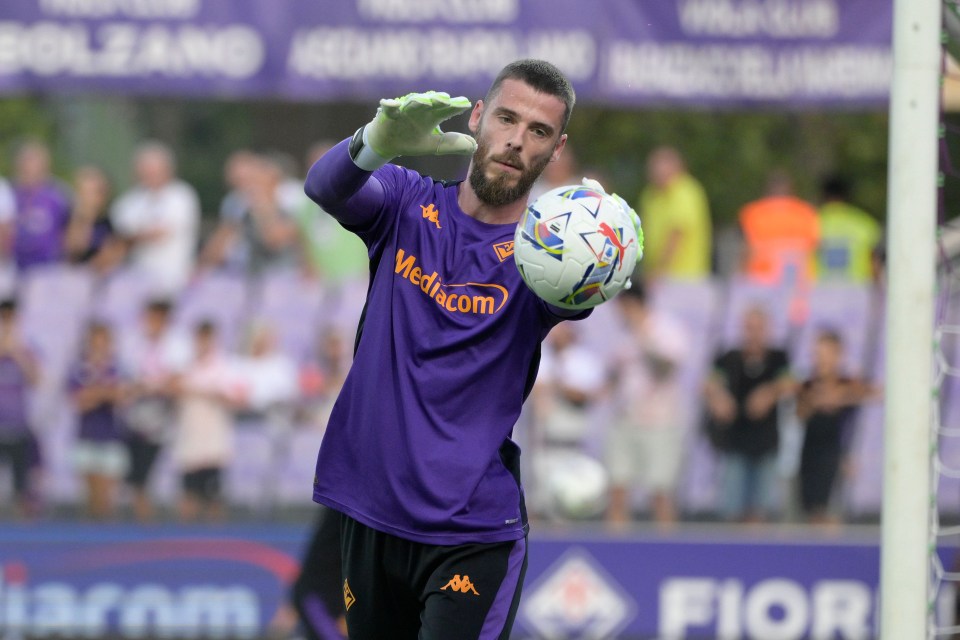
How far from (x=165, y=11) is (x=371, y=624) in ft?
18.4

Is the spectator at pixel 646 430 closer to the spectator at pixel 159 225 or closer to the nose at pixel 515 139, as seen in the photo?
the spectator at pixel 159 225

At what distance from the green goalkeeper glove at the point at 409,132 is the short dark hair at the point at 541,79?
23cm

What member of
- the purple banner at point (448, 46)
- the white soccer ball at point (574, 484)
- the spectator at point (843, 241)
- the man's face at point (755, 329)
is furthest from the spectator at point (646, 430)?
the purple banner at point (448, 46)

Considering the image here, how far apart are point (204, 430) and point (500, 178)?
5.98 metres

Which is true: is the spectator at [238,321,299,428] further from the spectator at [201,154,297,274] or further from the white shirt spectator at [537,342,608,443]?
the white shirt spectator at [537,342,608,443]

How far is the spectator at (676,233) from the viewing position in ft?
33.8

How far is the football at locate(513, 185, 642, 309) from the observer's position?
3.67m

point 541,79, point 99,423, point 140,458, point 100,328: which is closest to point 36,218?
point 100,328

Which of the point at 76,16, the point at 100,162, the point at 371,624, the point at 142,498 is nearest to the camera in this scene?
the point at 371,624

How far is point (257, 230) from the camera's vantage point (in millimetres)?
10164

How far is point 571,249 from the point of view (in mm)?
3664

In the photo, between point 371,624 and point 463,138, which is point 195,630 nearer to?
point 371,624

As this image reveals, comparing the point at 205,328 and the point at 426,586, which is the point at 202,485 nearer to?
the point at 205,328

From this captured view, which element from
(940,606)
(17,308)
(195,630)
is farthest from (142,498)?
(940,606)
